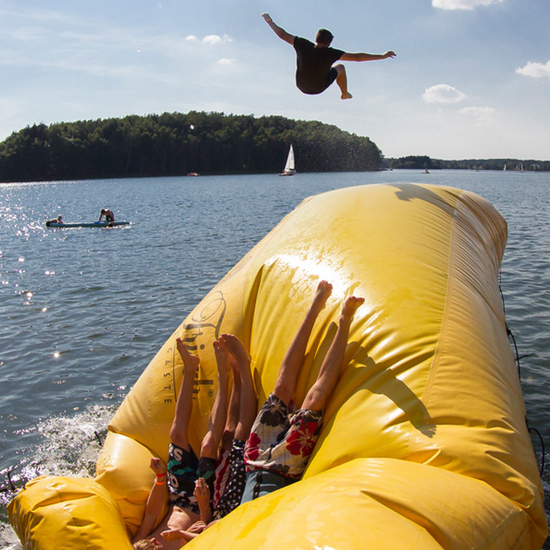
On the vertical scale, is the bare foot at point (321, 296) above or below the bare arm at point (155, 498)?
above

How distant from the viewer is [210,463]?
3.40m

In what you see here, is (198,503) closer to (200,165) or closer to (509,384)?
(509,384)

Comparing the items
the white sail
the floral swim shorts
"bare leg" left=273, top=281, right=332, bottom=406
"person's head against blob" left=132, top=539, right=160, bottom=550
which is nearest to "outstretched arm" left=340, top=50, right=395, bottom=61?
"bare leg" left=273, top=281, right=332, bottom=406

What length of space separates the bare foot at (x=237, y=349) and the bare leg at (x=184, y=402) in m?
0.37

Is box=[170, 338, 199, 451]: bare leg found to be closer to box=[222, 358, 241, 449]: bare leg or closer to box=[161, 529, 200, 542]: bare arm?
box=[222, 358, 241, 449]: bare leg

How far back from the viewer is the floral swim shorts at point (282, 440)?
2842mm

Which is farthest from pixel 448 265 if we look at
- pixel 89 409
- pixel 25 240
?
pixel 25 240

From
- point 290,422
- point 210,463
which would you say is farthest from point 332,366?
point 210,463

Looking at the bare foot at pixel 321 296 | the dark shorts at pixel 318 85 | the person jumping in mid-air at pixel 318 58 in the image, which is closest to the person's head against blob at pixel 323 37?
the person jumping in mid-air at pixel 318 58

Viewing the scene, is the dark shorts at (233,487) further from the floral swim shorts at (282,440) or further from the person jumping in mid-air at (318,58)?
the person jumping in mid-air at (318,58)

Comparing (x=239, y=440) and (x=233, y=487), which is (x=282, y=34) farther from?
(x=233, y=487)

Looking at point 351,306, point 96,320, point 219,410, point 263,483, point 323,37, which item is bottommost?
point 96,320

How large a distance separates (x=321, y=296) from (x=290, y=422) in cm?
83

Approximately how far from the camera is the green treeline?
281 feet
